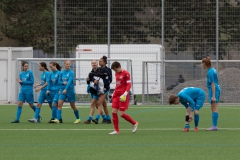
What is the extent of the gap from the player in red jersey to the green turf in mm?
348

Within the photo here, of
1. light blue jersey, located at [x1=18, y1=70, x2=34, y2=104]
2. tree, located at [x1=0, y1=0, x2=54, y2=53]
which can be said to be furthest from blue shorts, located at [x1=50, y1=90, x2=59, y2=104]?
tree, located at [x1=0, y1=0, x2=54, y2=53]

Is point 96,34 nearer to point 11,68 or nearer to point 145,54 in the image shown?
point 145,54

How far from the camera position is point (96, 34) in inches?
1352

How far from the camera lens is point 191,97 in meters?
18.3

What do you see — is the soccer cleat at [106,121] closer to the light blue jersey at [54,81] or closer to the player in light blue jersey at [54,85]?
the player in light blue jersey at [54,85]

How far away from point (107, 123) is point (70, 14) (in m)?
12.6

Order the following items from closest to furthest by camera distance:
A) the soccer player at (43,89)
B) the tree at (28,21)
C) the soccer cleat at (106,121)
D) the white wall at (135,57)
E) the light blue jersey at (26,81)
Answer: the soccer cleat at (106,121), the soccer player at (43,89), the light blue jersey at (26,81), the white wall at (135,57), the tree at (28,21)

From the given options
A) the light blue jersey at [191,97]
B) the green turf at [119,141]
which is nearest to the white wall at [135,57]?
the green turf at [119,141]

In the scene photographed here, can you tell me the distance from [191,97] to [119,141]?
296cm

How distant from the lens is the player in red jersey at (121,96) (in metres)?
17.9

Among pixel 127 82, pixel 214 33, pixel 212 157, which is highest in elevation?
pixel 214 33

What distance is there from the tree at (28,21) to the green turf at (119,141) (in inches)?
847

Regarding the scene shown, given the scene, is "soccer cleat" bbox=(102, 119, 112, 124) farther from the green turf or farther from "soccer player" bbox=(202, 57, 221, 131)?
"soccer player" bbox=(202, 57, 221, 131)

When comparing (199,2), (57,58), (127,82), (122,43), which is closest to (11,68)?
(57,58)
